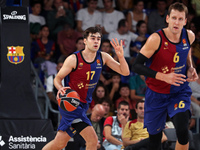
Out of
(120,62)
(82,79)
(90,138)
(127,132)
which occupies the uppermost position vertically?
(120,62)

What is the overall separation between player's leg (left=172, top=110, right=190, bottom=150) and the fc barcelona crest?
3641 mm

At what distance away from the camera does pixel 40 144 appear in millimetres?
7500

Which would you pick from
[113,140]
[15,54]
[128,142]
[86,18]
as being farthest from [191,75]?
[86,18]

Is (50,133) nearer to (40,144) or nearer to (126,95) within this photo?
(40,144)

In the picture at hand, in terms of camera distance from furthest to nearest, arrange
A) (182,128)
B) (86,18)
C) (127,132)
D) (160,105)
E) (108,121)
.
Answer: (86,18), (108,121), (127,132), (160,105), (182,128)

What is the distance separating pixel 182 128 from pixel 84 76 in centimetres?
169

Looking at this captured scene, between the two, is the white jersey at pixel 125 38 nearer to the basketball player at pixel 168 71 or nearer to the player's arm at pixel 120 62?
the player's arm at pixel 120 62

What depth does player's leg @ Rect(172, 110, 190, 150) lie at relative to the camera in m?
5.31

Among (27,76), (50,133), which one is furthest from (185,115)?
(27,76)

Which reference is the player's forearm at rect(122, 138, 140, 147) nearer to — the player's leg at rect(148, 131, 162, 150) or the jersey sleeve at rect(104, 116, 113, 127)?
the jersey sleeve at rect(104, 116, 113, 127)

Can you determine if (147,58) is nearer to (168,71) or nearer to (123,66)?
(168,71)

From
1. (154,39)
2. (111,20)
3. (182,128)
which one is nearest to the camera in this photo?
(182,128)

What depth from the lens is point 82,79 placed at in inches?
239

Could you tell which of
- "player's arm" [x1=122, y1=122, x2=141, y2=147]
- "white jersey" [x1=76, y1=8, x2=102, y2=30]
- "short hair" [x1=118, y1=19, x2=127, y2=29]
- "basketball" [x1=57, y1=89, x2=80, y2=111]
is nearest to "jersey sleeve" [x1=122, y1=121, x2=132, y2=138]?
"player's arm" [x1=122, y1=122, x2=141, y2=147]
